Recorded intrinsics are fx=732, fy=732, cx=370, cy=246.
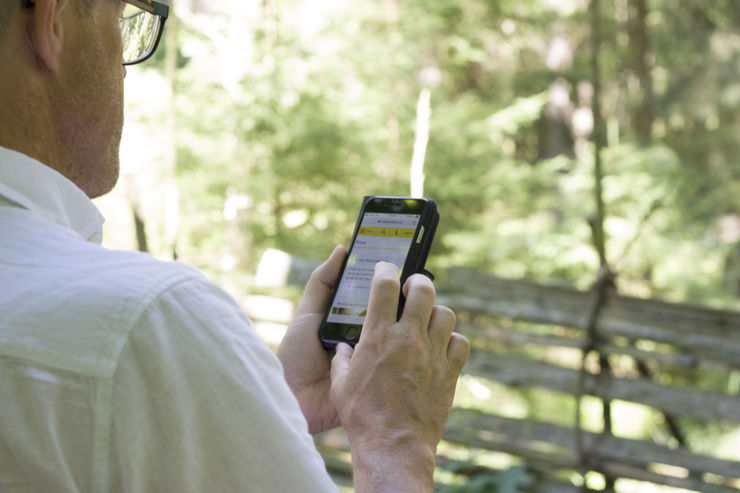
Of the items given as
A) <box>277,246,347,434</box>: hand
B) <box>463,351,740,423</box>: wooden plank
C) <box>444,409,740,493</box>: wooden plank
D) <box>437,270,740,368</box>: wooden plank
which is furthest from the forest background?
<box>277,246,347,434</box>: hand

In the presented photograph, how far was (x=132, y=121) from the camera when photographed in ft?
24.0

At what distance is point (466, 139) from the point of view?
23.6ft

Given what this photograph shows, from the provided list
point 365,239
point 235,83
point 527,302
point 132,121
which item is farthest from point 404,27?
point 365,239

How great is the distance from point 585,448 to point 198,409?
9.48 ft

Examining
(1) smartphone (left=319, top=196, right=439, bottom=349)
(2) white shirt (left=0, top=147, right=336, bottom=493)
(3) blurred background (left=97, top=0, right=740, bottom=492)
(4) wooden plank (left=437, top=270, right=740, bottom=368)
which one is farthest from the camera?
(3) blurred background (left=97, top=0, right=740, bottom=492)

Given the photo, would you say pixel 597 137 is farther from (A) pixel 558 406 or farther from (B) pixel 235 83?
(A) pixel 558 406

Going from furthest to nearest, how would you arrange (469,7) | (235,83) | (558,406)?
(469,7)
(558,406)
(235,83)

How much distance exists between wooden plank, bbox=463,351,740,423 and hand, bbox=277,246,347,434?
Answer: 2.47 meters

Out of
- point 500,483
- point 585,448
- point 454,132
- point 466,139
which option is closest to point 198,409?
point 500,483

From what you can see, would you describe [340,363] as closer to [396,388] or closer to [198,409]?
[396,388]

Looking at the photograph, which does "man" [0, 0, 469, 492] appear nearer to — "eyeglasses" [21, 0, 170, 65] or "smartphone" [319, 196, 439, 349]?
"eyeglasses" [21, 0, 170, 65]

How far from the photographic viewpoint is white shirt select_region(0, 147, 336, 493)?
47cm

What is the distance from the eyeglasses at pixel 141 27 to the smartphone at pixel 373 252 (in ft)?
1.22

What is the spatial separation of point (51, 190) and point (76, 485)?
26 cm
